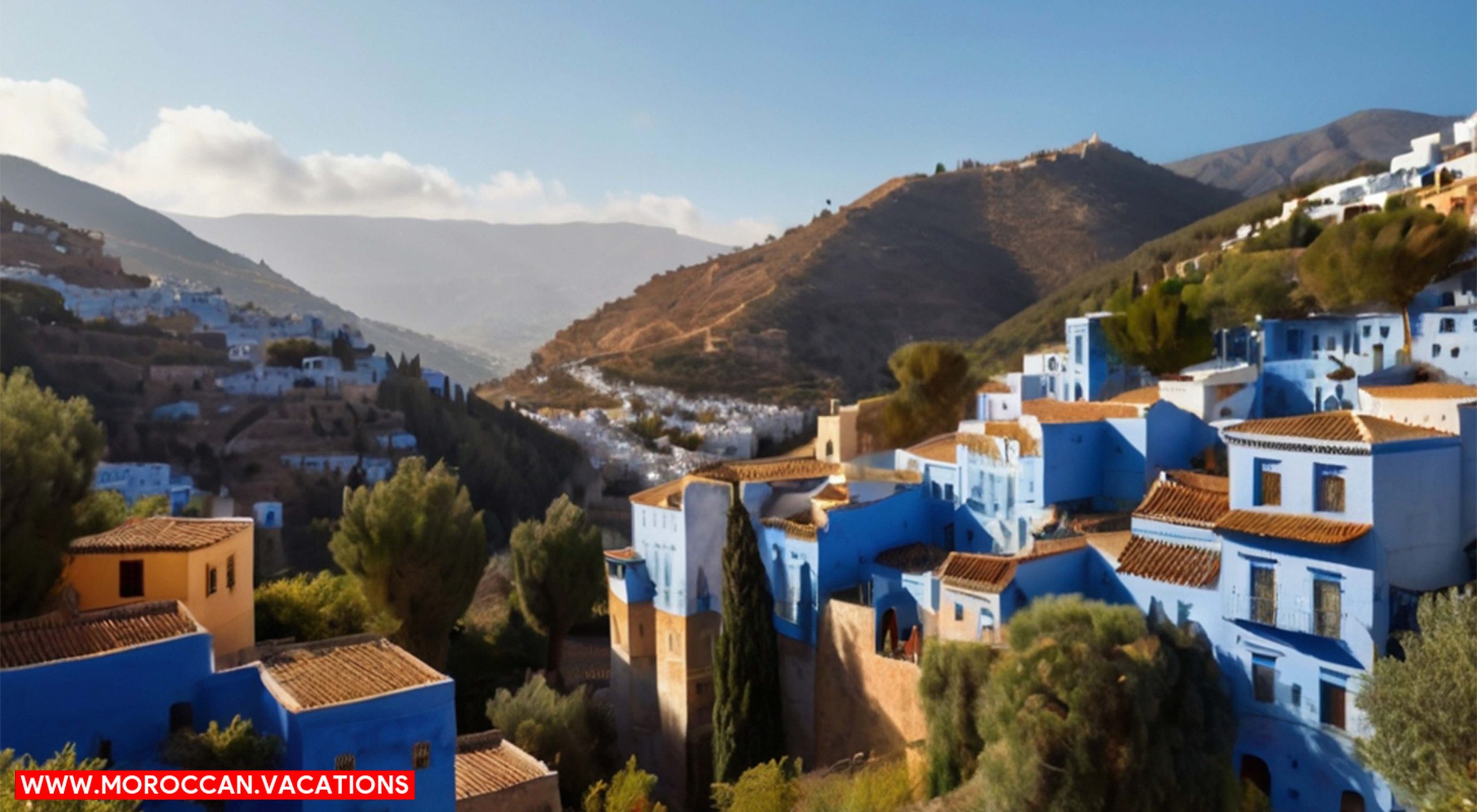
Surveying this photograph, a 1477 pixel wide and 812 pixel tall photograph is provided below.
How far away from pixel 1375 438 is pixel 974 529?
256 inches

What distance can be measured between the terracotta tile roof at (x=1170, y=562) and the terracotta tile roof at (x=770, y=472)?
5.64 meters

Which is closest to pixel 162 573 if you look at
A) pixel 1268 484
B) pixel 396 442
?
pixel 1268 484

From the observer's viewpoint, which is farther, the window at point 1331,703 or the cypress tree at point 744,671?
the cypress tree at point 744,671

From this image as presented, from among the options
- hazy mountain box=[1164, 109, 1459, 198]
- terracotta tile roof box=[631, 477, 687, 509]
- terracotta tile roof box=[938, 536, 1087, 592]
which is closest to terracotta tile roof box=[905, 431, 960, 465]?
terracotta tile roof box=[938, 536, 1087, 592]

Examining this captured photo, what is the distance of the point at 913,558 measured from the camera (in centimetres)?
1534

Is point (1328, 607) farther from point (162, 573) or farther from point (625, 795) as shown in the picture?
point (162, 573)

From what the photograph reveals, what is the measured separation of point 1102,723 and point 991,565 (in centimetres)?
328

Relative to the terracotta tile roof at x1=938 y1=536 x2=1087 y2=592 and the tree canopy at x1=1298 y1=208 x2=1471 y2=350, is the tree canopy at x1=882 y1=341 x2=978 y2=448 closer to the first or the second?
the tree canopy at x1=1298 y1=208 x2=1471 y2=350

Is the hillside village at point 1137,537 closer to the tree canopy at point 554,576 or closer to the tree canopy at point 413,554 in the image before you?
the tree canopy at point 554,576

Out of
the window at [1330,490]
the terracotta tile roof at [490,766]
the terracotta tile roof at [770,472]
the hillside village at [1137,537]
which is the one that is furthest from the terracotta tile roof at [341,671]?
the window at [1330,490]

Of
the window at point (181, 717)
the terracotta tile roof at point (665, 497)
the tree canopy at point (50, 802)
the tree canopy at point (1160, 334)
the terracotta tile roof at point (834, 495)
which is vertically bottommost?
the window at point (181, 717)

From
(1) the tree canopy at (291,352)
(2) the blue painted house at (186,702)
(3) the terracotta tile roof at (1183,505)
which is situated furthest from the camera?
(1) the tree canopy at (291,352)

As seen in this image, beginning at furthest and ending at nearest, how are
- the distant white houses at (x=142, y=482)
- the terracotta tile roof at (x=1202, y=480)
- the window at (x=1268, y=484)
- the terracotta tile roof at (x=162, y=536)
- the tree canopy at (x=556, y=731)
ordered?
1. the distant white houses at (x=142, y=482)
2. the tree canopy at (x=556, y=731)
3. the terracotta tile roof at (x=1202, y=480)
4. the terracotta tile roof at (x=162, y=536)
5. the window at (x=1268, y=484)

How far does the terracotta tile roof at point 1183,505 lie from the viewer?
11914 millimetres
